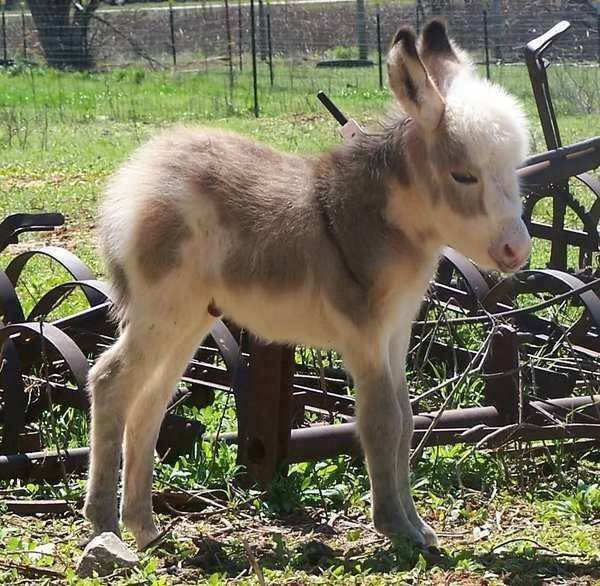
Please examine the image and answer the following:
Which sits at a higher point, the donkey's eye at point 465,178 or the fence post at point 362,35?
the fence post at point 362,35

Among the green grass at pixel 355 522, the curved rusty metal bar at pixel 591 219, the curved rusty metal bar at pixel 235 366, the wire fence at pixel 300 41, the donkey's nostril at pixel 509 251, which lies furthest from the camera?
the wire fence at pixel 300 41

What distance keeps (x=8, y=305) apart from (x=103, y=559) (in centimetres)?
251

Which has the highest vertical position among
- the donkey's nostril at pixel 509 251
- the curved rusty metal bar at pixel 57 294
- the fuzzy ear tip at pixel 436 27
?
the fuzzy ear tip at pixel 436 27

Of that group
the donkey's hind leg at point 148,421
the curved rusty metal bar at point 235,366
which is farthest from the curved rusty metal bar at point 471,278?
the donkey's hind leg at point 148,421

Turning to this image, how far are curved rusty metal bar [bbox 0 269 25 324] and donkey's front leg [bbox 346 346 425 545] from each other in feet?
8.40

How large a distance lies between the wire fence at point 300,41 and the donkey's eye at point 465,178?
1711 cm

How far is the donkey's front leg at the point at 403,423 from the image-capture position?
523 cm

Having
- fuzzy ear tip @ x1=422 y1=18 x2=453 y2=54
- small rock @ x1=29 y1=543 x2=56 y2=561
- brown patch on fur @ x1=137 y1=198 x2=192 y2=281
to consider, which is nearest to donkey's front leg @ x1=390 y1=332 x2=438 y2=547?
brown patch on fur @ x1=137 y1=198 x2=192 y2=281

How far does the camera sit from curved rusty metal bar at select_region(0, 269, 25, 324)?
692 cm

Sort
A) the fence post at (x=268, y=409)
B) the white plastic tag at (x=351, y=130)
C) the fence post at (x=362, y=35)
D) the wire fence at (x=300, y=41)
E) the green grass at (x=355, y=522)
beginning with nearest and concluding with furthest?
the green grass at (x=355, y=522)
the white plastic tag at (x=351, y=130)
the fence post at (x=268, y=409)
the wire fence at (x=300, y=41)
the fence post at (x=362, y=35)

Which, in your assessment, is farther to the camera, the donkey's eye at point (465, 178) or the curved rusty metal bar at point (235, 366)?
the curved rusty metal bar at point (235, 366)

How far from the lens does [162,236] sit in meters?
5.23

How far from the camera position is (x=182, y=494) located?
5.87 metres

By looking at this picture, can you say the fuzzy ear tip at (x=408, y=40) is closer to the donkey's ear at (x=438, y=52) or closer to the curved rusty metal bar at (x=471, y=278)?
the donkey's ear at (x=438, y=52)
